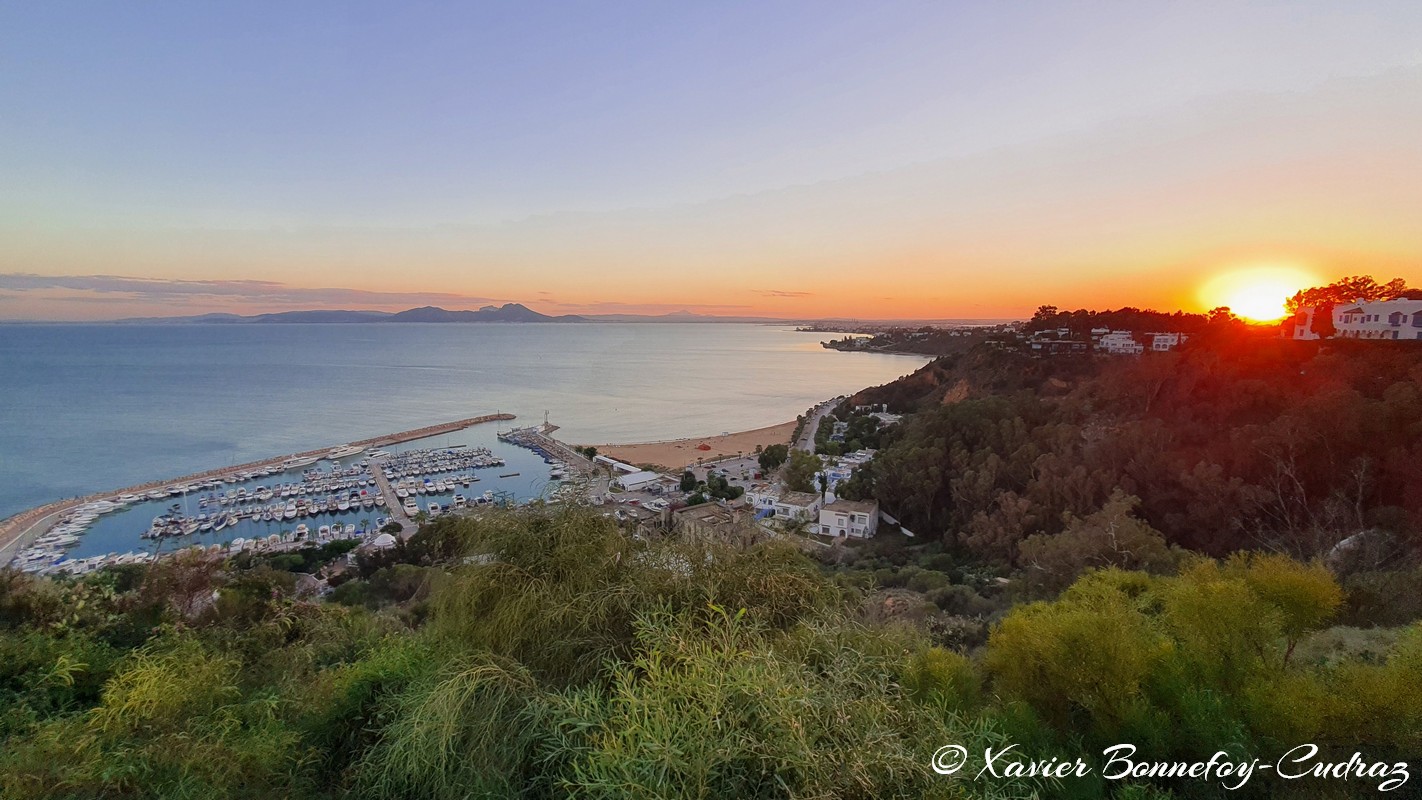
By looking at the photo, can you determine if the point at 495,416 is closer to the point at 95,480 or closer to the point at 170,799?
the point at 95,480

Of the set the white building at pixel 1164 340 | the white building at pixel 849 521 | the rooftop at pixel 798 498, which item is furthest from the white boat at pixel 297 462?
the white building at pixel 1164 340

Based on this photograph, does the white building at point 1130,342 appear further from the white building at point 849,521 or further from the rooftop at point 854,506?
the white building at point 849,521

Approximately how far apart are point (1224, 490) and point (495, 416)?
1391 inches

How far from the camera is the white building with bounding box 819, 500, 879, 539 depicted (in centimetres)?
1619

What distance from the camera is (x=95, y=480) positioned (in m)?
23.2

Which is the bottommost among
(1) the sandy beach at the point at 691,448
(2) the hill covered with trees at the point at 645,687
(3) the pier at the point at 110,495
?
(3) the pier at the point at 110,495

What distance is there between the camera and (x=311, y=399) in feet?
→ 143

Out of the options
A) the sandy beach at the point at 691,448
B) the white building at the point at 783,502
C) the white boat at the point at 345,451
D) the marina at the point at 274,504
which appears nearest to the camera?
the marina at the point at 274,504

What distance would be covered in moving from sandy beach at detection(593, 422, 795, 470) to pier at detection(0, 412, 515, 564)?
32.6 feet

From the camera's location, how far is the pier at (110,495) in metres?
16.8

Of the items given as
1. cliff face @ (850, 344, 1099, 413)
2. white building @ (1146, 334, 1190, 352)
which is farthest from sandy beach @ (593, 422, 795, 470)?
white building @ (1146, 334, 1190, 352)

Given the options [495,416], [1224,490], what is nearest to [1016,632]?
[1224,490]

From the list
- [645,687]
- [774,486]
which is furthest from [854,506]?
[645,687]

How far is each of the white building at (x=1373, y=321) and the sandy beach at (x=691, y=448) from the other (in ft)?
61.1
